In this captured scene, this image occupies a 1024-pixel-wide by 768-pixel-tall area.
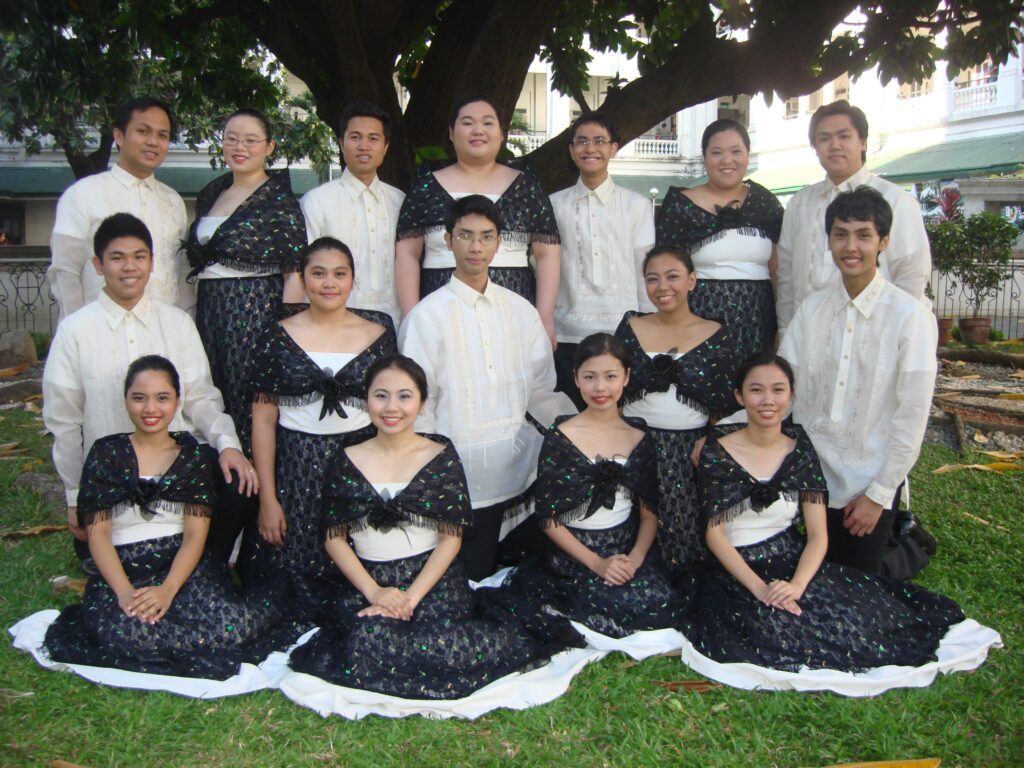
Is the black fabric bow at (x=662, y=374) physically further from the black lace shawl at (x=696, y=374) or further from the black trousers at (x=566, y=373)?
the black trousers at (x=566, y=373)

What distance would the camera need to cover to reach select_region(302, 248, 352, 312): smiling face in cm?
373

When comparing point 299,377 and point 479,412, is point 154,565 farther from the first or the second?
point 479,412

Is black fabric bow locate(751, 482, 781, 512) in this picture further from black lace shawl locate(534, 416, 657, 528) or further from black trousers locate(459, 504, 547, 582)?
black trousers locate(459, 504, 547, 582)

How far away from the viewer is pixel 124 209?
414cm

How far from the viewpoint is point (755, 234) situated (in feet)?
14.2

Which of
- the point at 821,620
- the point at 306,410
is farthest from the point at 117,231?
the point at 821,620

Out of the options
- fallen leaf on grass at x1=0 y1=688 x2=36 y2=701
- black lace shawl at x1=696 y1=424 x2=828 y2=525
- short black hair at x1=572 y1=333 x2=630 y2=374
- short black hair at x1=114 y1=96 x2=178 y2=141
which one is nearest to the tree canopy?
short black hair at x1=114 y1=96 x2=178 y2=141

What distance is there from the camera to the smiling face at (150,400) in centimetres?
345

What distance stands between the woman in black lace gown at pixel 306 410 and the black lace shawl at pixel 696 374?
3.47ft

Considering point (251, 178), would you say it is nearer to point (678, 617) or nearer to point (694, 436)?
point (694, 436)

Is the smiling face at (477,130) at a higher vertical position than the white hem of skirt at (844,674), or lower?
higher

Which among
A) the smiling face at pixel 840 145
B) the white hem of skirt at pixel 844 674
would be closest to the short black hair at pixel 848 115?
the smiling face at pixel 840 145

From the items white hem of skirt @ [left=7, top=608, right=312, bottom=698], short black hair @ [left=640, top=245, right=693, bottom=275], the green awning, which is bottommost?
white hem of skirt @ [left=7, top=608, right=312, bottom=698]

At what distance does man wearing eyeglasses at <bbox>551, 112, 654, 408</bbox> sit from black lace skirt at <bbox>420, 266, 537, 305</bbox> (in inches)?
9.7
